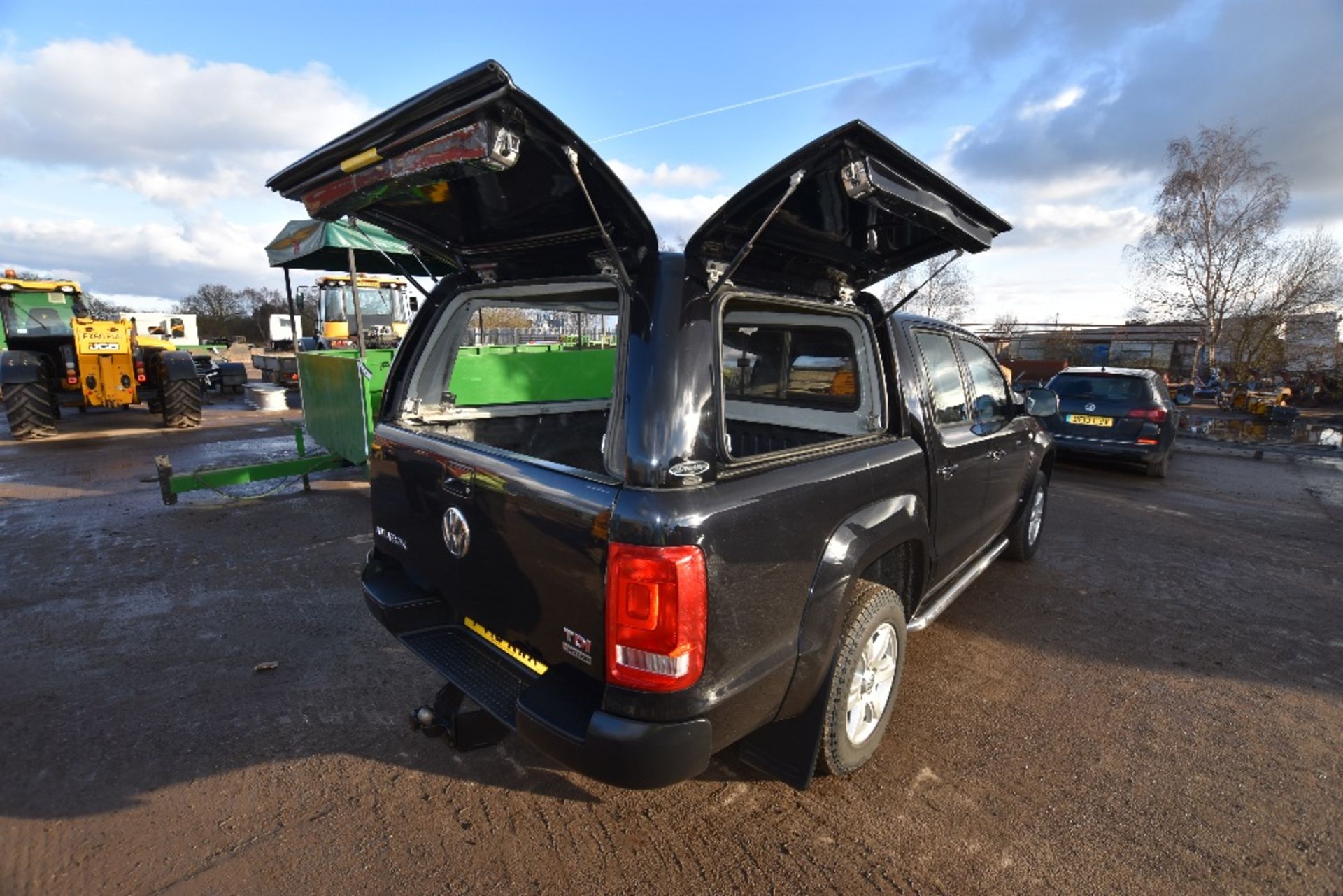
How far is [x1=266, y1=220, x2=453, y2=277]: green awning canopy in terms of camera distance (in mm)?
5422

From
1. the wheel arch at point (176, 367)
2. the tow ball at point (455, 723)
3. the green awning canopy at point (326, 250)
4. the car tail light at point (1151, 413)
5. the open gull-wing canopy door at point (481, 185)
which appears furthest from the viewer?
the wheel arch at point (176, 367)

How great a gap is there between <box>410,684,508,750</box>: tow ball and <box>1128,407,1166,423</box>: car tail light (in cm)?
850

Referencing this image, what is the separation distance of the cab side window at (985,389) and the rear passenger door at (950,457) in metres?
0.15

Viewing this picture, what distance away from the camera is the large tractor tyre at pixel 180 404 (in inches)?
420

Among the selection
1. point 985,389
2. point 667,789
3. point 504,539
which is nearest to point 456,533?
point 504,539

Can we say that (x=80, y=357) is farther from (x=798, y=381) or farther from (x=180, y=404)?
(x=798, y=381)

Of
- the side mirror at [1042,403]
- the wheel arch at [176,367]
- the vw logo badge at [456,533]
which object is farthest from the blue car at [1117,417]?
the wheel arch at [176,367]

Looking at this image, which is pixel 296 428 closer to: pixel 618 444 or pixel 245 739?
pixel 245 739

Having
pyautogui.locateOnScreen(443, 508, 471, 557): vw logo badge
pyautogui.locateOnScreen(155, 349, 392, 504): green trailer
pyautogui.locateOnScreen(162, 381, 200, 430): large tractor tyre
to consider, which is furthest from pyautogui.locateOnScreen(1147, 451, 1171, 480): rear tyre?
pyautogui.locateOnScreen(162, 381, 200, 430): large tractor tyre

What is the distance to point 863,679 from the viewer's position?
235cm

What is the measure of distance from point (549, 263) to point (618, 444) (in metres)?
1.06

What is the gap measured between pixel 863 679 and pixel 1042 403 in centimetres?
257

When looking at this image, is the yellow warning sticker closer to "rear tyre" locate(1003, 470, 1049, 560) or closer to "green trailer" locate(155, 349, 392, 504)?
"green trailer" locate(155, 349, 392, 504)

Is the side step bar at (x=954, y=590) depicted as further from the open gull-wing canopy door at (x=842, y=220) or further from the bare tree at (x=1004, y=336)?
the bare tree at (x=1004, y=336)
